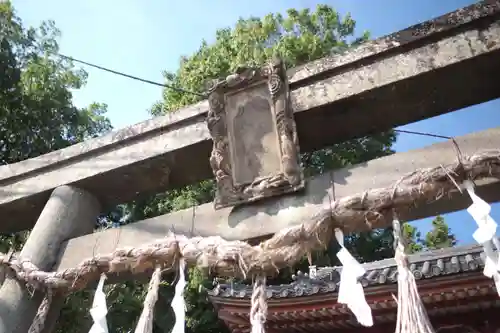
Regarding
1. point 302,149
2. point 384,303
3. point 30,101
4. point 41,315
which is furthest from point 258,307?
point 30,101

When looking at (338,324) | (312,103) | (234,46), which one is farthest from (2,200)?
(234,46)

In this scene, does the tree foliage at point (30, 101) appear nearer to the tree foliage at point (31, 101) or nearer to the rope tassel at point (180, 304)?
the tree foliage at point (31, 101)

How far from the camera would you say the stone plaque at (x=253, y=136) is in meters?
2.05

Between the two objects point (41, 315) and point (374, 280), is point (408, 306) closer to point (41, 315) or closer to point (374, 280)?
point (41, 315)

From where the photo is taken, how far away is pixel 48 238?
2367 mm

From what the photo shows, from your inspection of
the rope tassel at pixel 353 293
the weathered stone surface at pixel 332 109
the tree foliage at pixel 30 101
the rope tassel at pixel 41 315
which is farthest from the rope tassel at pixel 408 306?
the tree foliage at pixel 30 101

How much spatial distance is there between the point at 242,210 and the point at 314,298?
130 inches

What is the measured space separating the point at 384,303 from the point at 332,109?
3.28 m

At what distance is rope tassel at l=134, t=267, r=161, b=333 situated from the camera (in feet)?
5.90

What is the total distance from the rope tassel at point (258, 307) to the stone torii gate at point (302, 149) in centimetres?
24

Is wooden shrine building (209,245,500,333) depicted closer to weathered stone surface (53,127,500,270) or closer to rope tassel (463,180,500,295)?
weathered stone surface (53,127,500,270)

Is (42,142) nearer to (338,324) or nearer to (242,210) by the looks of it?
(338,324)

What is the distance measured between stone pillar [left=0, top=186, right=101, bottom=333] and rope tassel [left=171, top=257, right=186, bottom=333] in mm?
754

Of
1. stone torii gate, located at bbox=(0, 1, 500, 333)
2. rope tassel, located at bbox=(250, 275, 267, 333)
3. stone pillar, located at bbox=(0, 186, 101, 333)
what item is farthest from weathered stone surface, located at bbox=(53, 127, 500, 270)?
rope tassel, located at bbox=(250, 275, 267, 333)
